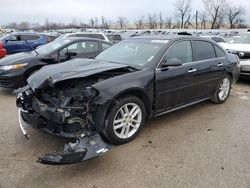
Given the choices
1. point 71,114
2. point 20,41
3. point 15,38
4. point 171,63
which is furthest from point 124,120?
point 15,38

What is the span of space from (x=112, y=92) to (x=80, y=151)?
928mm

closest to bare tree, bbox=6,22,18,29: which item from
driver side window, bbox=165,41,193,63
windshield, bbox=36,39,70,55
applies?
windshield, bbox=36,39,70,55

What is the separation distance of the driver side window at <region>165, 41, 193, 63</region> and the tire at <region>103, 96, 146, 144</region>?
3.54 ft

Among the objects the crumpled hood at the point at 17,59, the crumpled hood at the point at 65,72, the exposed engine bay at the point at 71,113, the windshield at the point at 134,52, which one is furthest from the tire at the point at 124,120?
the crumpled hood at the point at 17,59

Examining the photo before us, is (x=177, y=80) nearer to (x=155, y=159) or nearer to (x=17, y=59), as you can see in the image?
(x=155, y=159)

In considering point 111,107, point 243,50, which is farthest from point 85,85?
point 243,50

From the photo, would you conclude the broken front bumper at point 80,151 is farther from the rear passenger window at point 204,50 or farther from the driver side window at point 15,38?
the driver side window at point 15,38

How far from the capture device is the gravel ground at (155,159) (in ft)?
10.2

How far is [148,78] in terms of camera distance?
13.7 feet

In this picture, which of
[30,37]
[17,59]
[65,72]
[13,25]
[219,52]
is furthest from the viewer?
[13,25]

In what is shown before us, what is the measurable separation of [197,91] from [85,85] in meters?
2.49

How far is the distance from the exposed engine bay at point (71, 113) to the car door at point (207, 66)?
7.18 ft

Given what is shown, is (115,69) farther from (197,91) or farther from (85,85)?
(197,91)

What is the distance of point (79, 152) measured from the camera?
3137mm
